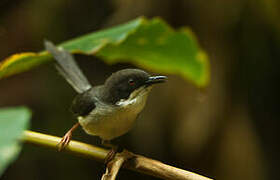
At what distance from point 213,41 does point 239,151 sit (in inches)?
55.6

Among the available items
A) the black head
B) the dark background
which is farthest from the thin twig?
the dark background

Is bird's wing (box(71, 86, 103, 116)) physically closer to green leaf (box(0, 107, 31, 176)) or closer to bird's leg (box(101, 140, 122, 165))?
bird's leg (box(101, 140, 122, 165))

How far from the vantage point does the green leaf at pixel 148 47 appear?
263cm

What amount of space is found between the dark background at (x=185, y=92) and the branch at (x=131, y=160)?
2271mm

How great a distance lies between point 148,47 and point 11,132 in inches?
80.4

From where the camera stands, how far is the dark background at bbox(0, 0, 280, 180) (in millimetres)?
4758

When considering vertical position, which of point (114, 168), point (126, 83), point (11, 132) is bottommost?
point (126, 83)

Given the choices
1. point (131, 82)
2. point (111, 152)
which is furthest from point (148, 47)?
point (111, 152)

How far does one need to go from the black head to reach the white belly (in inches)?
2.1

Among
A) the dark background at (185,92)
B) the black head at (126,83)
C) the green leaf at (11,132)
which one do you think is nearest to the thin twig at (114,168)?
the green leaf at (11,132)

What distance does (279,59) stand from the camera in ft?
16.8

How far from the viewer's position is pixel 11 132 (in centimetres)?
103

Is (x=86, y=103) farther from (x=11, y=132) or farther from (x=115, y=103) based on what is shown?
(x=11, y=132)

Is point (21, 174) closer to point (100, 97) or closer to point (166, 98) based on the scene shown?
point (166, 98)
